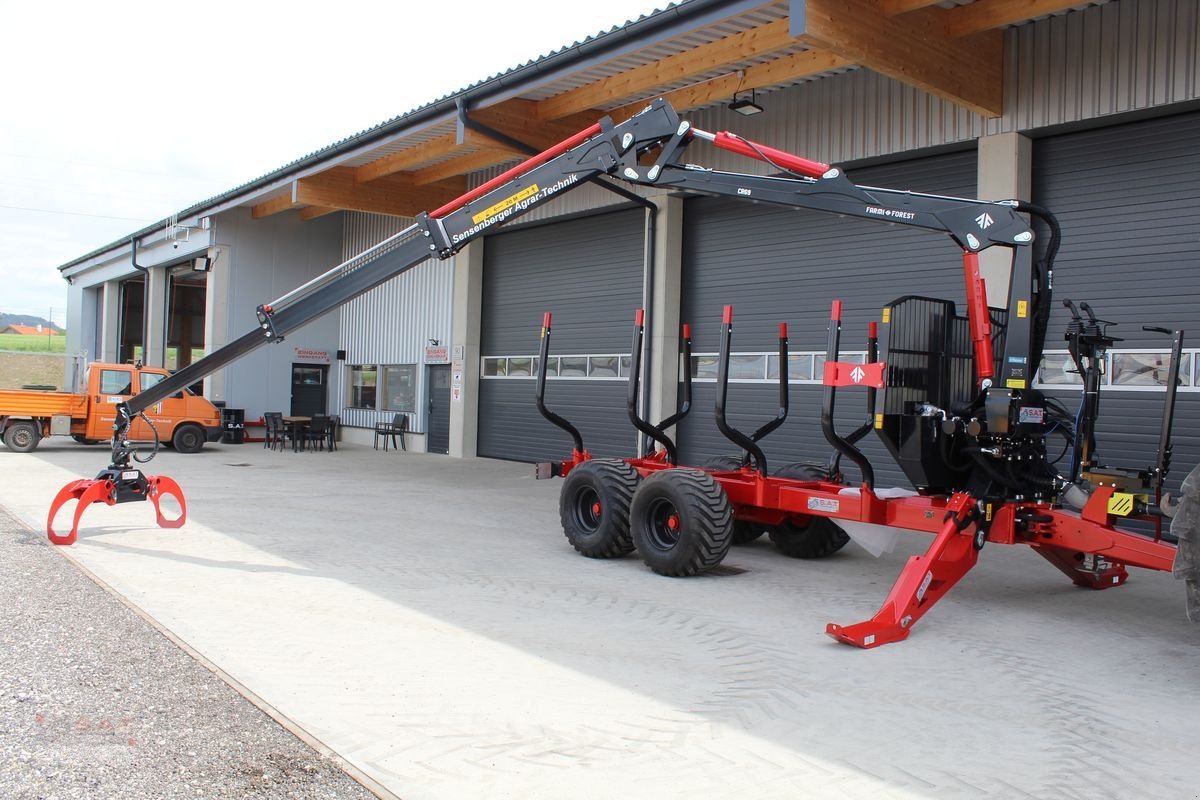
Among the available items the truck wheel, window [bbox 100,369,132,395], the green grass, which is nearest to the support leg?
the truck wheel

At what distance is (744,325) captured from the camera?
47.6ft

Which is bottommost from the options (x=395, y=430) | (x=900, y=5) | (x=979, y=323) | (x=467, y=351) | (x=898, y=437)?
(x=395, y=430)

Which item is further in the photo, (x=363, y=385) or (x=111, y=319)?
(x=111, y=319)

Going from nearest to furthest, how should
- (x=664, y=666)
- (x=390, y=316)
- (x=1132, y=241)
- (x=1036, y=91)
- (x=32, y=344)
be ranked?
1. (x=664, y=666)
2. (x=1132, y=241)
3. (x=1036, y=91)
4. (x=390, y=316)
5. (x=32, y=344)

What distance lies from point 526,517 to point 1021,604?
5.80m

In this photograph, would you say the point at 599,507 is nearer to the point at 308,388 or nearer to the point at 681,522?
the point at 681,522

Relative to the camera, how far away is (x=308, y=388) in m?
25.1

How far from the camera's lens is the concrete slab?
160 inches

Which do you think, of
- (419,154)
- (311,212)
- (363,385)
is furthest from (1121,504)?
(311,212)

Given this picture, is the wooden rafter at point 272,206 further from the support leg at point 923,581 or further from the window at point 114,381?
the support leg at point 923,581

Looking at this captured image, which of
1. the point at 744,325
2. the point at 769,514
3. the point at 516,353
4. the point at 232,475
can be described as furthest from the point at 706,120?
the point at 232,475

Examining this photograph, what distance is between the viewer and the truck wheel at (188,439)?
2014 centimetres

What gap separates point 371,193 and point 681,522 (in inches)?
544

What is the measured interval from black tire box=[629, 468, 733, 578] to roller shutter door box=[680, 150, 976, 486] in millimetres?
5123
